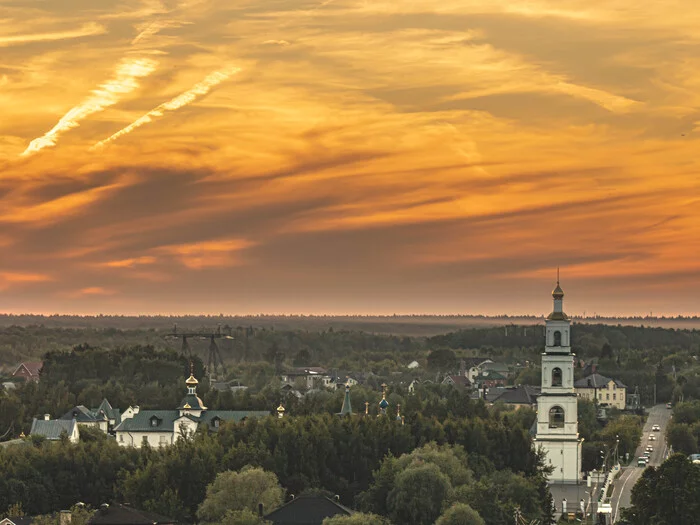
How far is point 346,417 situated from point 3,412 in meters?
38.2

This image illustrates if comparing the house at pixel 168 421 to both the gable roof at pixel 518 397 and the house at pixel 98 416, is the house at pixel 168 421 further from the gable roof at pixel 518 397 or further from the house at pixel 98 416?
the gable roof at pixel 518 397

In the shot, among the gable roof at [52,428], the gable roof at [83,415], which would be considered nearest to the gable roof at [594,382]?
the gable roof at [83,415]

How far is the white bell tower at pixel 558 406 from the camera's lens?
11050cm

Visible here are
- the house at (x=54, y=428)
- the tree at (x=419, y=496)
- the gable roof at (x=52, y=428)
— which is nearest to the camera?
the tree at (x=419, y=496)

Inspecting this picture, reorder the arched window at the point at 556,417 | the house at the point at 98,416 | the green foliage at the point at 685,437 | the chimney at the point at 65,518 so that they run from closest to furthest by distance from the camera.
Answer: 1. the chimney at the point at 65,518
2. the arched window at the point at 556,417
3. the house at the point at 98,416
4. the green foliage at the point at 685,437

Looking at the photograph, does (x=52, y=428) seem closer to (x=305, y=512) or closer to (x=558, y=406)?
(x=558, y=406)

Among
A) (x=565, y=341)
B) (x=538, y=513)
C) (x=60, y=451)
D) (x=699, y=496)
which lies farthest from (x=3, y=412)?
(x=699, y=496)

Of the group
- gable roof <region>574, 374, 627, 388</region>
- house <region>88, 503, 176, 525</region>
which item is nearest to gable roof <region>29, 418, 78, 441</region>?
house <region>88, 503, 176, 525</region>

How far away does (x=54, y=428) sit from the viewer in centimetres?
12425

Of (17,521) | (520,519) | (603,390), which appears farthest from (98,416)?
(603,390)

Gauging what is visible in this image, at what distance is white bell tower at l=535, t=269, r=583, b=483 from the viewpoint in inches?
4350

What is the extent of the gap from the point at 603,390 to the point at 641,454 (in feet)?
184

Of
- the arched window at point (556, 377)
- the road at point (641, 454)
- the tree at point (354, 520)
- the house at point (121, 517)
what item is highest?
the arched window at point (556, 377)

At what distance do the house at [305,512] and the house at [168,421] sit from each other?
43727mm
